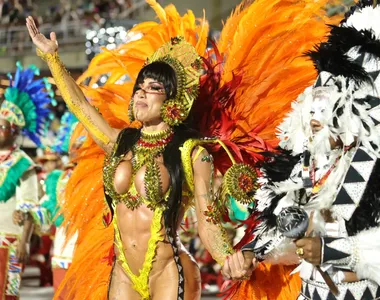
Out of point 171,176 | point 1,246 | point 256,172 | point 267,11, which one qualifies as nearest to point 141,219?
point 171,176

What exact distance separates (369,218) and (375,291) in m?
0.32

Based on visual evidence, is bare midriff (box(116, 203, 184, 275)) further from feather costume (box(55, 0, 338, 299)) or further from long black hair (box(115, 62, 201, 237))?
feather costume (box(55, 0, 338, 299))

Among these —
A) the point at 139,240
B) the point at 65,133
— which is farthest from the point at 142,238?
the point at 65,133

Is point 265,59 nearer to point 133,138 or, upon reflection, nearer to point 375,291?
point 133,138

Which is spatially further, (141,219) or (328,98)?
(141,219)

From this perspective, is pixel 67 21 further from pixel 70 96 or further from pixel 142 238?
pixel 142 238

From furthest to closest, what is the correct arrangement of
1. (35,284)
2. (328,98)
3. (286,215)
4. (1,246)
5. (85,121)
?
(35,284) → (1,246) → (85,121) → (328,98) → (286,215)

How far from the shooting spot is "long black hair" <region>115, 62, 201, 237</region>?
441 cm

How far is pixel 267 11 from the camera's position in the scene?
205 inches

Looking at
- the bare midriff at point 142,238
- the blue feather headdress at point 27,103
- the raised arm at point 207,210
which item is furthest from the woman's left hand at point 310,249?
the blue feather headdress at point 27,103

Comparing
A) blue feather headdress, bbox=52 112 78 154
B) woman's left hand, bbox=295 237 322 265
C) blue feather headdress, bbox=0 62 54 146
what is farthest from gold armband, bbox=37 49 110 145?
blue feather headdress, bbox=52 112 78 154

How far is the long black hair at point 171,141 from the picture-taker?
4414 mm

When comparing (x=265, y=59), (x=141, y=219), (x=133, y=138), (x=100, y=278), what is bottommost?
(x=100, y=278)

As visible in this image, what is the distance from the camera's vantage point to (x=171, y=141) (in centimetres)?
452
